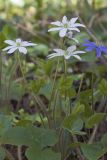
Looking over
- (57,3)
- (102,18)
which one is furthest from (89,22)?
(57,3)

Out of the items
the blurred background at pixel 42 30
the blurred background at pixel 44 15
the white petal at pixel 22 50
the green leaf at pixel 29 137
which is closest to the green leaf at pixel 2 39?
the blurred background at pixel 42 30

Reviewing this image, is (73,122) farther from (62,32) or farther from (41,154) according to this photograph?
(62,32)

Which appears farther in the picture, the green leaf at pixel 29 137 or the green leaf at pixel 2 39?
the green leaf at pixel 2 39

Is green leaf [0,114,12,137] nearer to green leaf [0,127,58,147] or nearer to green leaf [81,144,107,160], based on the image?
green leaf [0,127,58,147]

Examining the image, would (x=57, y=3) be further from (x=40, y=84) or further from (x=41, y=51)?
(x=40, y=84)

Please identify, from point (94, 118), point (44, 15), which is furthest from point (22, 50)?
point (44, 15)

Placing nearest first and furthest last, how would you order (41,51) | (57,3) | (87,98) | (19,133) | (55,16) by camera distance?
(19,133)
(87,98)
(41,51)
(55,16)
(57,3)

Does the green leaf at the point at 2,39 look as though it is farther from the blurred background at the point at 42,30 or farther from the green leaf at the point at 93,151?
the green leaf at the point at 93,151
